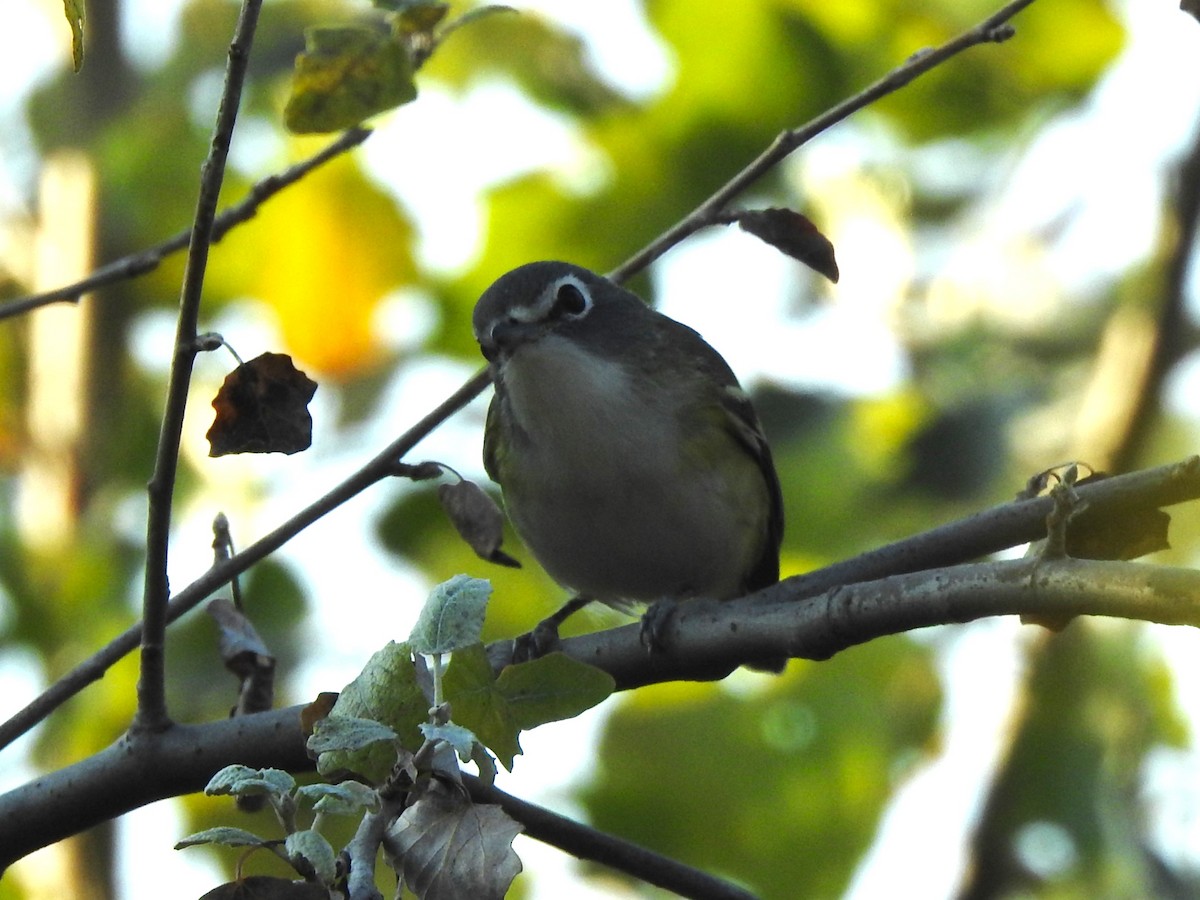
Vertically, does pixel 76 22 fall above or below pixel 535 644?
below

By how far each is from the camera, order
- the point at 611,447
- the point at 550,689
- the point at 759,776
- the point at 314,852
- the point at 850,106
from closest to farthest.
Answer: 1. the point at 314,852
2. the point at 550,689
3. the point at 850,106
4. the point at 611,447
5. the point at 759,776

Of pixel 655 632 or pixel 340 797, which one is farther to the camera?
pixel 655 632

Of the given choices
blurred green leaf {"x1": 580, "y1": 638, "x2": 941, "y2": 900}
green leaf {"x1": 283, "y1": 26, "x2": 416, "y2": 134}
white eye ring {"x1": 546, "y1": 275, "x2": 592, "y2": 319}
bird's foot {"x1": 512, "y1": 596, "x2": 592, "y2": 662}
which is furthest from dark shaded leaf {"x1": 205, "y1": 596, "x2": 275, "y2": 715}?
blurred green leaf {"x1": 580, "y1": 638, "x2": 941, "y2": 900}

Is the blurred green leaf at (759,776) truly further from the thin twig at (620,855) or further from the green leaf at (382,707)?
the green leaf at (382,707)

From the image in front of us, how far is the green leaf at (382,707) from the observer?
6.81 ft

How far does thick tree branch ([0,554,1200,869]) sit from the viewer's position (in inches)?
100

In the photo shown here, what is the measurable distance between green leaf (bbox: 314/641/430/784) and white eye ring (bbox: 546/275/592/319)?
9.14 feet

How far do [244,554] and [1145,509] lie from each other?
5.63 feet

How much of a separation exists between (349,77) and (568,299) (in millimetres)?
1895

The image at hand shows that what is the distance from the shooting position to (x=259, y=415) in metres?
2.76

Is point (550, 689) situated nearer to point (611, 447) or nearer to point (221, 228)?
point (221, 228)

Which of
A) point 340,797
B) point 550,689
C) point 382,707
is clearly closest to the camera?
point 340,797

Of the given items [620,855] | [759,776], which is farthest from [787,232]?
[759,776]

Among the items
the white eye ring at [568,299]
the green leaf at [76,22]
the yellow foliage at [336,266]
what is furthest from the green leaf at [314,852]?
the yellow foliage at [336,266]
